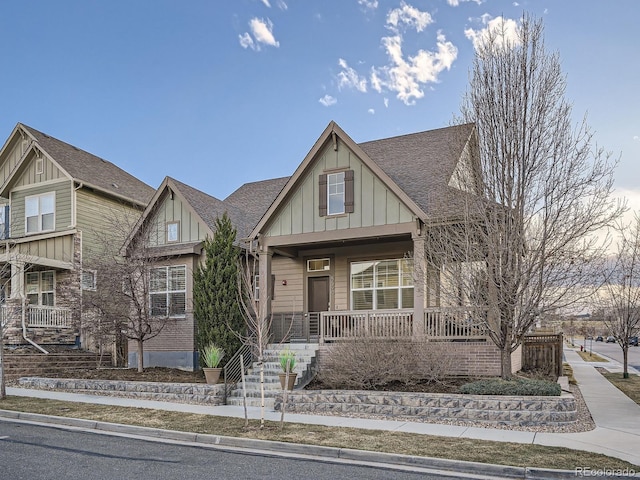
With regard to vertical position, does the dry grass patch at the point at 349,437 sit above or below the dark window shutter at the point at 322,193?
below

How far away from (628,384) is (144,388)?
14.8 meters

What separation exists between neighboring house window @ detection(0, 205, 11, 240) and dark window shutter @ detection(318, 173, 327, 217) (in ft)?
52.2

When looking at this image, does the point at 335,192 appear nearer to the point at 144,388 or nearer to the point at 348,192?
the point at 348,192

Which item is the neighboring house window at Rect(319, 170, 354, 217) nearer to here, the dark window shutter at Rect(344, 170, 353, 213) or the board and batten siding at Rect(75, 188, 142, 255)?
the dark window shutter at Rect(344, 170, 353, 213)

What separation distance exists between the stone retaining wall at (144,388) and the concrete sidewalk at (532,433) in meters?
0.37

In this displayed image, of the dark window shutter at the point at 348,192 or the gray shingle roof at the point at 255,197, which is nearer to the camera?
the dark window shutter at the point at 348,192

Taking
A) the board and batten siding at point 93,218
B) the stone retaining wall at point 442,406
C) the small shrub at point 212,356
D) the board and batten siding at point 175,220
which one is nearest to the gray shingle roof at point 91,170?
the board and batten siding at point 93,218

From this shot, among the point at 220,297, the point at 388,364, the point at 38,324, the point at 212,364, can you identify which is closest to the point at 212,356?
the point at 212,364

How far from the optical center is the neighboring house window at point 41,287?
2336 centimetres

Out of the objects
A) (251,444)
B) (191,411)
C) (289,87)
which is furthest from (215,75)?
(251,444)

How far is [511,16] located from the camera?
12586 mm

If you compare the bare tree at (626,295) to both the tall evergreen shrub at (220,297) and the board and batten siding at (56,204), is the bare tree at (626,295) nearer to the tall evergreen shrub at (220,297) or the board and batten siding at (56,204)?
the tall evergreen shrub at (220,297)

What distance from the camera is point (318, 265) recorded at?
759 inches

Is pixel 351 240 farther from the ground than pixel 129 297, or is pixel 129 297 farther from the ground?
pixel 351 240
